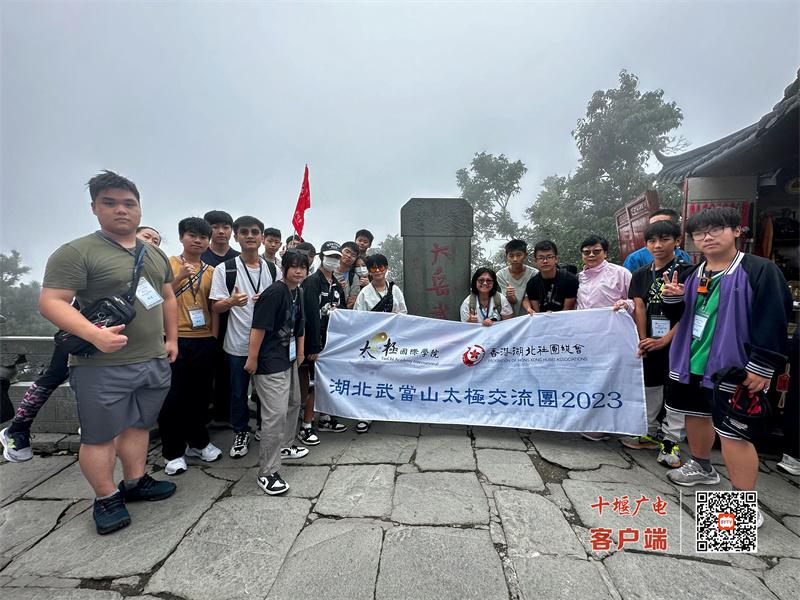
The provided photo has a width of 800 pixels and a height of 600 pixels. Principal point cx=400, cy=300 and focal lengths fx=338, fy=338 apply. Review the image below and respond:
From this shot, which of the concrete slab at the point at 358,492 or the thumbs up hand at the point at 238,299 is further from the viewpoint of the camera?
the thumbs up hand at the point at 238,299

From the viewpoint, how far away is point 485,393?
347 cm

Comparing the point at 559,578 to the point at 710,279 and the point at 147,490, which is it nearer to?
the point at 710,279

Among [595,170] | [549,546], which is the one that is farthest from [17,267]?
[595,170]

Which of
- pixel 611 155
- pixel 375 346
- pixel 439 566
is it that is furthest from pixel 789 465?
pixel 611 155

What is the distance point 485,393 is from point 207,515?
2531 mm

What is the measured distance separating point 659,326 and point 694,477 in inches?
48.0

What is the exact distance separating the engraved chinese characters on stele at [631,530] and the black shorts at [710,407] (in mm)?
686

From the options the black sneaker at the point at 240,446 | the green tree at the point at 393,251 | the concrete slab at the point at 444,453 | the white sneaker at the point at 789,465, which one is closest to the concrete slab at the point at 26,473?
the black sneaker at the point at 240,446

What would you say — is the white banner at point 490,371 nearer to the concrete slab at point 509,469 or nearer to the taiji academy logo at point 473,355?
the taiji academy logo at point 473,355

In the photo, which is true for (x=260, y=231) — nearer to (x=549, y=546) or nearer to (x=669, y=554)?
(x=549, y=546)

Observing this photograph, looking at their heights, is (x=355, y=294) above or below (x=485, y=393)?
above

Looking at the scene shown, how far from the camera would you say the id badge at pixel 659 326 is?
3.00 m

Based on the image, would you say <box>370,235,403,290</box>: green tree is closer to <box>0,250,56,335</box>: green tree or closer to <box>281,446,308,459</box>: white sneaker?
<box>0,250,56,335</box>: green tree

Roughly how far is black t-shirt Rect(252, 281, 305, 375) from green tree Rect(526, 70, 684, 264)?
62.6 ft
